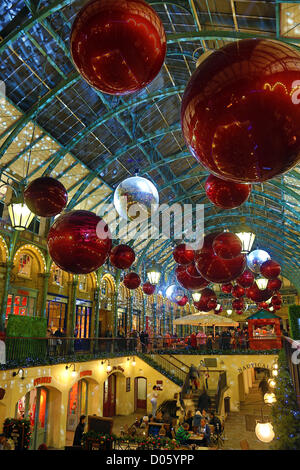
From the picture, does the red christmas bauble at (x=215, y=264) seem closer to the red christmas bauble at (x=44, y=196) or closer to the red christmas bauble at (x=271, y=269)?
the red christmas bauble at (x=44, y=196)

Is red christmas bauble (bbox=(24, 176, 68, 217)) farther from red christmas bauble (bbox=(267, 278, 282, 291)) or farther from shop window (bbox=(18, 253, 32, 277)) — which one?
shop window (bbox=(18, 253, 32, 277))

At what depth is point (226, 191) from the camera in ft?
10.2

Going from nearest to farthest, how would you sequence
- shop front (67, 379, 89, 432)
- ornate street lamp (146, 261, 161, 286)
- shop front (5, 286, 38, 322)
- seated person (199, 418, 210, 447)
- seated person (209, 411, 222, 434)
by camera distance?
seated person (199, 418, 210, 447) < ornate street lamp (146, 261, 161, 286) < seated person (209, 411, 222, 434) < shop front (5, 286, 38, 322) < shop front (67, 379, 89, 432)

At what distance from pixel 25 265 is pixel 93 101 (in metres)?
7.29

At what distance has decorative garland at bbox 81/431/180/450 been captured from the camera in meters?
7.99

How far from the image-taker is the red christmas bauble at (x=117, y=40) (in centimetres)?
185

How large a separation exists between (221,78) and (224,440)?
14.0 meters

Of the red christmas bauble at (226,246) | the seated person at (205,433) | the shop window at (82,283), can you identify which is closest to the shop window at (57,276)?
the shop window at (82,283)

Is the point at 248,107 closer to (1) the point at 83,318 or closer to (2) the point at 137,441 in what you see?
(2) the point at 137,441

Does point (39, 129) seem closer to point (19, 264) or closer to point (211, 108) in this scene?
point (19, 264)

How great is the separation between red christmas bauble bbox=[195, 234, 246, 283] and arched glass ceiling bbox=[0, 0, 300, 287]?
257cm

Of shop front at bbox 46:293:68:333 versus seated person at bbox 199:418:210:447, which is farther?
shop front at bbox 46:293:68:333

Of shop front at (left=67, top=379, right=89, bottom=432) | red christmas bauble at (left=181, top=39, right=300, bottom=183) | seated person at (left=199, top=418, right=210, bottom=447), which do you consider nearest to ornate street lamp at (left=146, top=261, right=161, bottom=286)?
seated person at (left=199, top=418, right=210, bottom=447)

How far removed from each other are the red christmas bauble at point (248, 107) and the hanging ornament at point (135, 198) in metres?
2.94
